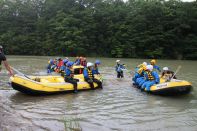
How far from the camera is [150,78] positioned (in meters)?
11.3

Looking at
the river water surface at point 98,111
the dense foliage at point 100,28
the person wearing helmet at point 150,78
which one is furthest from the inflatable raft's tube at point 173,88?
the dense foliage at point 100,28

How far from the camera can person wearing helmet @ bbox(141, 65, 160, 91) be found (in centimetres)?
1102

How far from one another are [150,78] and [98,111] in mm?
3467

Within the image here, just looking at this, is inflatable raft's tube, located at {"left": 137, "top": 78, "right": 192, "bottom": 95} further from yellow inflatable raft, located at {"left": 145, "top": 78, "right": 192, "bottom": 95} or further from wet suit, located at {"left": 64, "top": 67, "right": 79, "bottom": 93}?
wet suit, located at {"left": 64, "top": 67, "right": 79, "bottom": 93}

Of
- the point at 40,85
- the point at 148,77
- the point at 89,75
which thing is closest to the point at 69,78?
the point at 89,75

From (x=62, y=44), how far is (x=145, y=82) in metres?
29.3

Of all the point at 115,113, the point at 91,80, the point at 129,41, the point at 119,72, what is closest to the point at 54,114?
the point at 115,113

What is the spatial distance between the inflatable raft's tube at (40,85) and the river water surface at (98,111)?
224mm

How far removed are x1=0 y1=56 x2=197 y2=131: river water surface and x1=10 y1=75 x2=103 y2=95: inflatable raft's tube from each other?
22 centimetres

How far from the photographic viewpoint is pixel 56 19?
1690 inches

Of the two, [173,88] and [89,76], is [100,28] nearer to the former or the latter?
[89,76]

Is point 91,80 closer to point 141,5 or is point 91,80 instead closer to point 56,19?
point 141,5

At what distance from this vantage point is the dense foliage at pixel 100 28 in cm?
3753

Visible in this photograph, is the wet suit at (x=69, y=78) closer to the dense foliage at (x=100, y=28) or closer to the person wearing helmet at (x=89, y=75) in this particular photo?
the person wearing helmet at (x=89, y=75)
